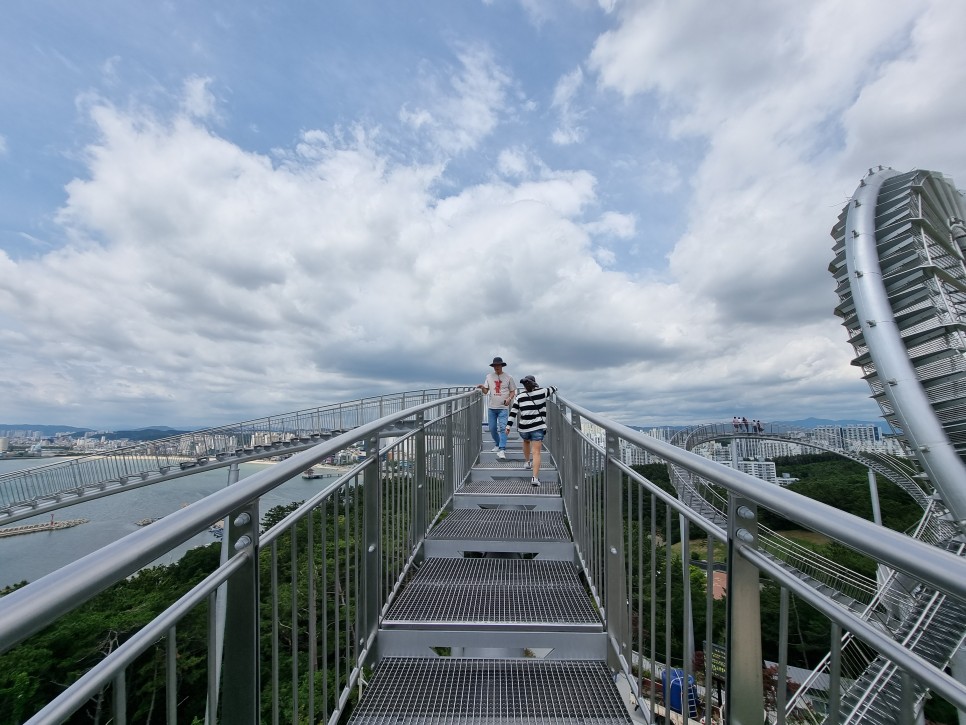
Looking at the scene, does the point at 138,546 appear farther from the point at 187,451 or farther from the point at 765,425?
the point at 765,425

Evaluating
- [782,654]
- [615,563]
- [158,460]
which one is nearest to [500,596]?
[615,563]

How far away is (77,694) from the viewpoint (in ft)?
3.07

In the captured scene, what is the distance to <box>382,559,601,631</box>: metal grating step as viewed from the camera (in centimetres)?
326

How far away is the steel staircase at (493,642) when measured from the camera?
105 inches

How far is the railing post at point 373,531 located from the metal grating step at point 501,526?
154 centimetres

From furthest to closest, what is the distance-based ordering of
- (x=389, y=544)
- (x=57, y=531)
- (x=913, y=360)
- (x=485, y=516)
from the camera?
(x=913, y=360), (x=57, y=531), (x=485, y=516), (x=389, y=544)

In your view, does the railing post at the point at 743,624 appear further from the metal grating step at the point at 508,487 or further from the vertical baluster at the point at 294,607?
the metal grating step at the point at 508,487

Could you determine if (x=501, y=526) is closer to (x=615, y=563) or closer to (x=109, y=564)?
(x=615, y=563)

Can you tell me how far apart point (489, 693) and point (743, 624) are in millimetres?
1756

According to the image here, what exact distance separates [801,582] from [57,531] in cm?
2800

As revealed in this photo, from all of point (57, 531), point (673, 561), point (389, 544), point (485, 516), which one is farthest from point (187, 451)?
point (673, 561)

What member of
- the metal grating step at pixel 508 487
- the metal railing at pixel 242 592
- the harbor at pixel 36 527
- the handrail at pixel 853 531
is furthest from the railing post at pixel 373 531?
the harbor at pixel 36 527

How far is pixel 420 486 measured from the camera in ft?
15.0

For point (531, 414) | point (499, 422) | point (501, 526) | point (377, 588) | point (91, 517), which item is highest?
point (531, 414)
